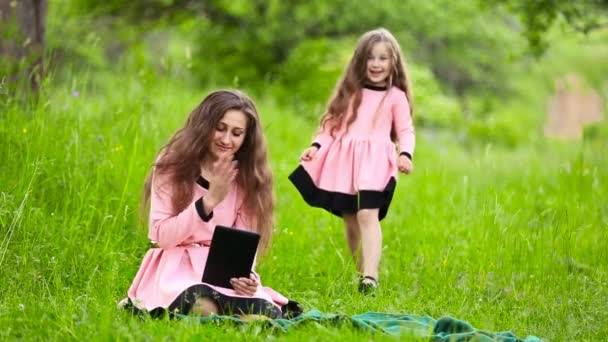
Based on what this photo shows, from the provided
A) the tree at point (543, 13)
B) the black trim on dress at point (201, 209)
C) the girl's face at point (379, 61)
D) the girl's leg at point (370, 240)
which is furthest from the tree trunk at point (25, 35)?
the tree at point (543, 13)

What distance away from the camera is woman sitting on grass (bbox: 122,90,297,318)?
3936 millimetres

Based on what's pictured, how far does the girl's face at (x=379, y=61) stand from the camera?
5324mm

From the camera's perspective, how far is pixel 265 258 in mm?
4832

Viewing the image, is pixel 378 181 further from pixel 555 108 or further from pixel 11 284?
pixel 555 108

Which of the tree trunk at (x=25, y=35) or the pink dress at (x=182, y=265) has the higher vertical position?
the tree trunk at (x=25, y=35)

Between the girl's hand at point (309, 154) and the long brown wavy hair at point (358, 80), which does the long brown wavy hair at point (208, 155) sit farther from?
the long brown wavy hair at point (358, 80)

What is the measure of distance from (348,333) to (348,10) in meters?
9.82

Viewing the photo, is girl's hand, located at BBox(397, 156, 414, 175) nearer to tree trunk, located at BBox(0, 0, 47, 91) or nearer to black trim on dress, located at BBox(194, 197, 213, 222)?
black trim on dress, located at BBox(194, 197, 213, 222)

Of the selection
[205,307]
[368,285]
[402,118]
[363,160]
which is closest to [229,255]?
[205,307]

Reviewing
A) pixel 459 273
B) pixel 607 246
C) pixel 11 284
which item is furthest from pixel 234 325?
pixel 607 246

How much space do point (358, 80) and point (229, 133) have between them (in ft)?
4.87

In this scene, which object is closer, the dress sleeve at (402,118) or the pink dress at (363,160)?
the pink dress at (363,160)

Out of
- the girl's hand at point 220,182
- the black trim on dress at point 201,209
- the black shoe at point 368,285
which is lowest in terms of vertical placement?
the black shoe at point 368,285

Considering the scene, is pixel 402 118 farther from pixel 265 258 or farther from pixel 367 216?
pixel 265 258
